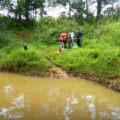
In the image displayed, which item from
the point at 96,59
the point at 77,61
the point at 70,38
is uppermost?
the point at 70,38

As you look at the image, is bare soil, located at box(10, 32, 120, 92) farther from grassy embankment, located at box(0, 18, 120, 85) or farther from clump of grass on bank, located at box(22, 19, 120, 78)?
clump of grass on bank, located at box(22, 19, 120, 78)

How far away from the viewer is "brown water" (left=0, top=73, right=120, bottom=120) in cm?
429

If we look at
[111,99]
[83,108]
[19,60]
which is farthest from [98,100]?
[19,60]

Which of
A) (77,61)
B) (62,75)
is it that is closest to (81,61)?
(77,61)

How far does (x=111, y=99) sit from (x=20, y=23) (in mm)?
18173

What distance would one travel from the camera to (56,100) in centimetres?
527

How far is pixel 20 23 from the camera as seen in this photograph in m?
20.8

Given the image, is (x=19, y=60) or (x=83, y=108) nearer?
(x=83, y=108)

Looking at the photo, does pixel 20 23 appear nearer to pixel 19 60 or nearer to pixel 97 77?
pixel 19 60

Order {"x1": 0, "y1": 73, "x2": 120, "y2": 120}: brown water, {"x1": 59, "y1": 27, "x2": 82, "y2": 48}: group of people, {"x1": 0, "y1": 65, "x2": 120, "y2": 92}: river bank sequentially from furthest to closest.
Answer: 1. {"x1": 59, "y1": 27, "x2": 82, "y2": 48}: group of people
2. {"x1": 0, "y1": 65, "x2": 120, "y2": 92}: river bank
3. {"x1": 0, "y1": 73, "x2": 120, "y2": 120}: brown water

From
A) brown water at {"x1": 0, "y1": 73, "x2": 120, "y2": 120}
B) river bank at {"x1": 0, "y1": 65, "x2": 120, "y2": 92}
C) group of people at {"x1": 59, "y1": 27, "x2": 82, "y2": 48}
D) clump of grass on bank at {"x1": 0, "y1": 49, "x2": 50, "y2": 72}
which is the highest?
group of people at {"x1": 59, "y1": 27, "x2": 82, "y2": 48}

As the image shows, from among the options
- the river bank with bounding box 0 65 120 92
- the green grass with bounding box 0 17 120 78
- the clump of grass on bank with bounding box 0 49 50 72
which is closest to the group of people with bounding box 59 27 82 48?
the green grass with bounding box 0 17 120 78

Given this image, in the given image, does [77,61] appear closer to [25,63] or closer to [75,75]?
[75,75]

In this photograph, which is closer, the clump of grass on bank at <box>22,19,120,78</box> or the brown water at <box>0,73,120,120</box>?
the brown water at <box>0,73,120,120</box>
